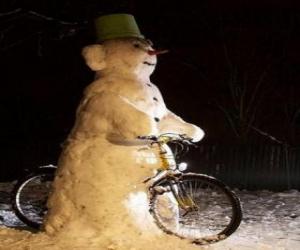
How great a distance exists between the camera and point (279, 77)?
63.4 ft

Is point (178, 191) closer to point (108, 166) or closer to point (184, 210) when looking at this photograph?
point (184, 210)

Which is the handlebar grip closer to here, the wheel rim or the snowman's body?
the snowman's body

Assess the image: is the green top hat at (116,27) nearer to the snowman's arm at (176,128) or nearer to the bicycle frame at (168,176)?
the snowman's arm at (176,128)

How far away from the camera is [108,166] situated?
6043 mm

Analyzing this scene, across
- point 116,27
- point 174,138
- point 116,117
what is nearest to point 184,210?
point 174,138

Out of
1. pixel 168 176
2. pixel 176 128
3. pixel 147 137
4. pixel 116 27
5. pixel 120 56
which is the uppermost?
pixel 116 27

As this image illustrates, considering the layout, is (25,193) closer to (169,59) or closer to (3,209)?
(3,209)

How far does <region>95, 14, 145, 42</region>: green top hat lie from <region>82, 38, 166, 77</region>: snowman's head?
64 mm

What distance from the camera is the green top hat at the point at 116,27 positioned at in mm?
6395

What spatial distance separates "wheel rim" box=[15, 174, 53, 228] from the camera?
725 cm

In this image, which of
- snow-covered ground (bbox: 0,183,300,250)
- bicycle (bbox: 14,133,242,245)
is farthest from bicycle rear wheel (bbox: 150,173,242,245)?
snow-covered ground (bbox: 0,183,300,250)

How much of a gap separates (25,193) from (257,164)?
608 centimetres

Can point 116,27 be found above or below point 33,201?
above

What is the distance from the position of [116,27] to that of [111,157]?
5.02 feet
